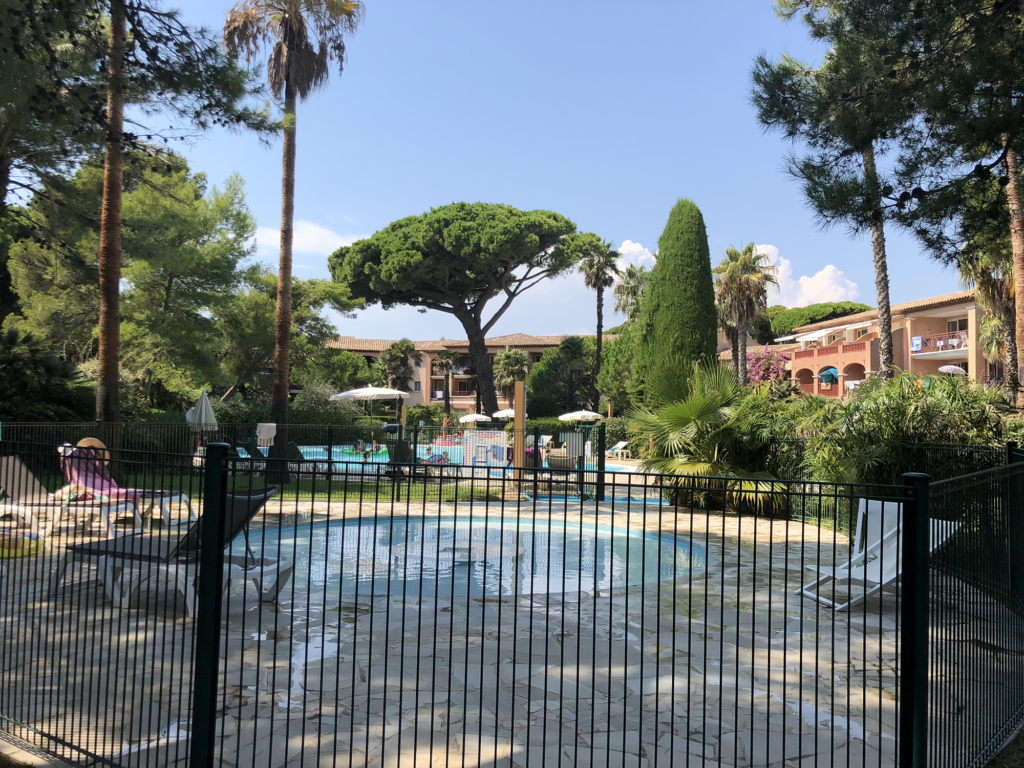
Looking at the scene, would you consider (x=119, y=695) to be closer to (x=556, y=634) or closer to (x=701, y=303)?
(x=556, y=634)

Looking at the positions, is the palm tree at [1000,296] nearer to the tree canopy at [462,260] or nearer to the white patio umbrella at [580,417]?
the white patio umbrella at [580,417]

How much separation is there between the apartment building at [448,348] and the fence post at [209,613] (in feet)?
193

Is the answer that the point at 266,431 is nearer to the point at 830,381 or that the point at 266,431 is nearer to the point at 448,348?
the point at 830,381

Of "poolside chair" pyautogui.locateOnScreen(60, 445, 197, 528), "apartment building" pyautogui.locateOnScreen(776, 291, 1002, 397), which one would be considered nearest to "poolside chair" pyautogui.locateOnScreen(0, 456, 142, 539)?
"poolside chair" pyautogui.locateOnScreen(60, 445, 197, 528)

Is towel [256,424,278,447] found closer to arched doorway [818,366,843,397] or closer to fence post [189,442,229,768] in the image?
fence post [189,442,229,768]

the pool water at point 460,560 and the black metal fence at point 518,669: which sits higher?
the black metal fence at point 518,669

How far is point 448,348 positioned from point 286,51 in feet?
150

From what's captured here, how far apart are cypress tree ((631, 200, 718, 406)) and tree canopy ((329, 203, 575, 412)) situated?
19065 millimetres

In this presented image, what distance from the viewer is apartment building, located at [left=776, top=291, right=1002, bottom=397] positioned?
3219 centimetres

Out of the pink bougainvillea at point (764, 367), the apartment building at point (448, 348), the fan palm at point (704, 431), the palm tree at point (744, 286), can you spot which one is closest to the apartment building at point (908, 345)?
the pink bougainvillea at point (764, 367)

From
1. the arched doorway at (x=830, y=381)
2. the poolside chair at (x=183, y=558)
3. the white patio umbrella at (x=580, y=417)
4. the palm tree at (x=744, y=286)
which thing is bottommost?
the poolside chair at (x=183, y=558)

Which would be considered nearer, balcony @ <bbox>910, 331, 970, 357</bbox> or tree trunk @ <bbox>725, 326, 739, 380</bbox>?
balcony @ <bbox>910, 331, 970, 357</bbox>

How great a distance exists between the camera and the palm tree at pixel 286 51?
1755 cm

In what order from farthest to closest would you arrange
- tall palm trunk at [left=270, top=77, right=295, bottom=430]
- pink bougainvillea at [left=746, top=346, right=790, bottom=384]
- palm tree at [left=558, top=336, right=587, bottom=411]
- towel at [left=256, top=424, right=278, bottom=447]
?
palm tree at [left=558, top=336, right=587, bottom=411]
pink bougainvillea at [left=746, top=346, right=790, bottom=384]
tall palm trunk at [left=270, top=77, right=295, bottom=430]
towel at [left=256, top=424, right=278, bottom=447]
